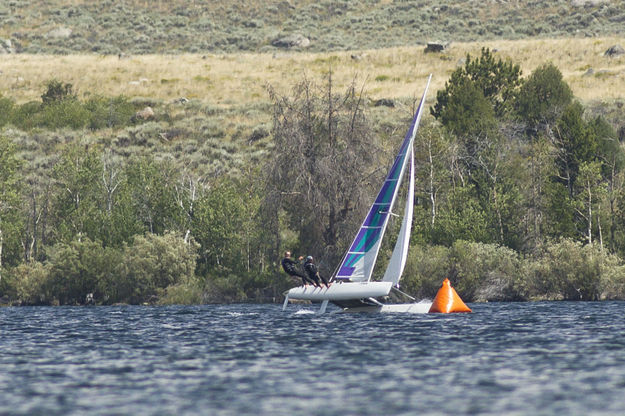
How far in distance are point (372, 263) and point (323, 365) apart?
16.4 metres

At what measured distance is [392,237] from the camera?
183 ft

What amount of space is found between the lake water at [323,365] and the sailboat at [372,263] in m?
0.91

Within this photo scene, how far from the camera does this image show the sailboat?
1570 inches

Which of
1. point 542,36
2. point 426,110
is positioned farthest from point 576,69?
point 542,36

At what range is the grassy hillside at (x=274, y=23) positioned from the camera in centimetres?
14238

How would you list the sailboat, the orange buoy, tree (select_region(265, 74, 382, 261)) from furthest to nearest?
tree (select_region(265, 74, 382, 261)) < the orange buoy < the sailboat

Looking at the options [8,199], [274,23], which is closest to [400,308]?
[8,199]

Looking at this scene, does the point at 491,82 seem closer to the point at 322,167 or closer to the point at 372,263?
the point at 322,167

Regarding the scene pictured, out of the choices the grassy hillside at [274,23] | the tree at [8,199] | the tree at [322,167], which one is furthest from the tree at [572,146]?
the grassy hillside at [274,23]

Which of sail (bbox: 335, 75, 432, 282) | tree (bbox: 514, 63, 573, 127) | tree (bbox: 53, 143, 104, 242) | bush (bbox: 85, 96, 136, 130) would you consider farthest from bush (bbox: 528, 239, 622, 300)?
bush (bbox: 85, 96, 136, 130)

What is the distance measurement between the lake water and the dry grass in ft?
221

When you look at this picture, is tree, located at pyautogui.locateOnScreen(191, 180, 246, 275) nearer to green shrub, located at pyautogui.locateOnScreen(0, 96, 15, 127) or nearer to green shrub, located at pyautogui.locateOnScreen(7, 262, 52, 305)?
green shrub, located at pyautogui.locateOnScreen(7, 262, 52, 305)

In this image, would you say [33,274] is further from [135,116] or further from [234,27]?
[234,27]

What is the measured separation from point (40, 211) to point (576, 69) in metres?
60.6
